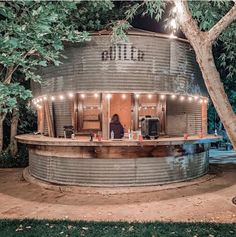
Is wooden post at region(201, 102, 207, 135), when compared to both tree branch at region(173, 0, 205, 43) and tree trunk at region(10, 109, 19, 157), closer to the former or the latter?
tree branch at region(173, 0, 205, 43)

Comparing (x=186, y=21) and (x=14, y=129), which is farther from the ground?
(x=186, y=21)

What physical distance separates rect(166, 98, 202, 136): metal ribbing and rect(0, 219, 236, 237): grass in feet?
31.5

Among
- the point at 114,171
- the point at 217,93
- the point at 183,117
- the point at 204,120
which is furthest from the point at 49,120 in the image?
the point at 217,93

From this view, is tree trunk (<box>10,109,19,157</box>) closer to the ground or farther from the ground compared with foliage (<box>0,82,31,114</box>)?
closer to the ground

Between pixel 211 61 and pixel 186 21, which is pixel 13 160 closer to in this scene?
pixel 186 21

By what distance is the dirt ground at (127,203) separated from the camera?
8.78 m

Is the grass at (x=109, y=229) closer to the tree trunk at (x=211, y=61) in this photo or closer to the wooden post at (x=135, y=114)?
the tree trunk at (x=211, y=61)

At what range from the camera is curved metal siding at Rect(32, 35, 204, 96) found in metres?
13.1

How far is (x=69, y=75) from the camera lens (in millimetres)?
13609

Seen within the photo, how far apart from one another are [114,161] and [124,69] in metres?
3.77

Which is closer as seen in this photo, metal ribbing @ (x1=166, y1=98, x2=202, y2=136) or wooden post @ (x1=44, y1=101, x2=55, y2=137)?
wooden post @ (x1=44, y1=101, x2=55, y2=137)

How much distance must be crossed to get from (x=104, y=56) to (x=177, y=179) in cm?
582

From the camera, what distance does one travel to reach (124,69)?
1307 centimetres

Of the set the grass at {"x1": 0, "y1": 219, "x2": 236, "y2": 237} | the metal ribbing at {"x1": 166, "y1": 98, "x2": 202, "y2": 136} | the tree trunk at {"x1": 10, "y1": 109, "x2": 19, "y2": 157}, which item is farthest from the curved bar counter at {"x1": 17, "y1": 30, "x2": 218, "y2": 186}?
the tree trunk at {"x1": 10, "y1": 109, "x2": 19, "y2": 157}
